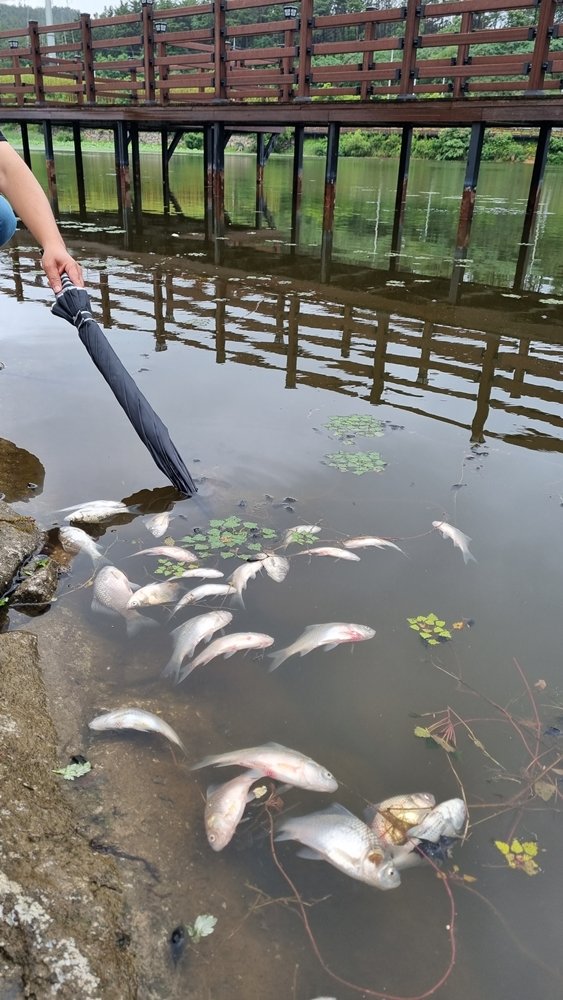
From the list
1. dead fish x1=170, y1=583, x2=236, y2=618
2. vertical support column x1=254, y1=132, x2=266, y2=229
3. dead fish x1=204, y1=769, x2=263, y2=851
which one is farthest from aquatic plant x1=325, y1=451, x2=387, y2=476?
vertical support column x1=254, y1=132, x2=266, y2=229

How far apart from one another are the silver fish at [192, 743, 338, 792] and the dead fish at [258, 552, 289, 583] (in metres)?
0.87

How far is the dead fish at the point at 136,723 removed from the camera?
77.2 inches

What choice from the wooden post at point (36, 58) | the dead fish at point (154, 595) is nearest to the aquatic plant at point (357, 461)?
the dead fish at point (154, 595)

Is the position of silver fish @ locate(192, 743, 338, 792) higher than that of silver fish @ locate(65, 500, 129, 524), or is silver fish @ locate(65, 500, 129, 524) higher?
silver fish @ locate(65, 500, 129, 524)

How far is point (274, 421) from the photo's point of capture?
162 inches

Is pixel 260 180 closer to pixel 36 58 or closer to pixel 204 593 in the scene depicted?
pixel 36 58

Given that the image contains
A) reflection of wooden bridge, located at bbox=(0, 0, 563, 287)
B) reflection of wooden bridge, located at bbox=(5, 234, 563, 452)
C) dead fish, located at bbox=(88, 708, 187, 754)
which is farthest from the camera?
reflection of wooden bridge, located at bbox=(0, 0, 563, 287)

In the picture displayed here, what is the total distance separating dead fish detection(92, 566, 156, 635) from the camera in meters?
2.45

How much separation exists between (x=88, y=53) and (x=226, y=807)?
17870 mm

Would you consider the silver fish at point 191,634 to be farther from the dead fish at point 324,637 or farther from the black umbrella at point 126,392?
the black umbrella at point 126,392

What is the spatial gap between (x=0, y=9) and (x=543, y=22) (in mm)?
199672

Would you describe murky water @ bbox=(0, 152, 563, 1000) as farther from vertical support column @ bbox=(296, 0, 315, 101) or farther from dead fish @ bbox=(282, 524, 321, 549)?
vertical support column @ bbox=(296, 0, 315, 101)

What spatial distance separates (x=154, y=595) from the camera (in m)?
2.58

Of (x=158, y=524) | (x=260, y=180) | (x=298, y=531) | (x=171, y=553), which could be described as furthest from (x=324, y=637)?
(x=260, y=180)
